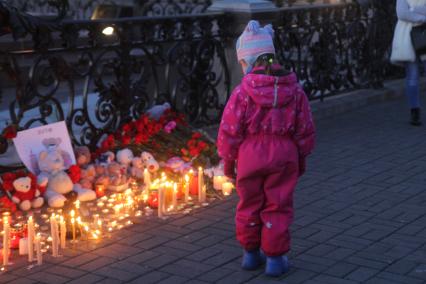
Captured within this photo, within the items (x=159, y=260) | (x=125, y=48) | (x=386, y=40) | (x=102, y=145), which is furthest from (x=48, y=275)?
(x=386, y=40)

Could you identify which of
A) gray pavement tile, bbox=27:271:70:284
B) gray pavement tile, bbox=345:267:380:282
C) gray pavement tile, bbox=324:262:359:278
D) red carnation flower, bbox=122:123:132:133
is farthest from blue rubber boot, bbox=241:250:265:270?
red carnation flower, bbox=122:123:132:133

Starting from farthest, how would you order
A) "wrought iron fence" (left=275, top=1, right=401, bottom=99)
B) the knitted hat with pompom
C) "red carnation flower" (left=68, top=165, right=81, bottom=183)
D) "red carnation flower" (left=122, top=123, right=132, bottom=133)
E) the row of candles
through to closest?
"wrought iron fence" (left=275, top=1, right=401, bottom=99)
"red carnation flower" (left=122, top=123, right=132, bottom=133)
"red carnation flower" (left=68, top=165, right=81, bottom=183)
the row of candles
the knitted hat with pompom

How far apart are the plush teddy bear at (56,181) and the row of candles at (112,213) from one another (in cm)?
15

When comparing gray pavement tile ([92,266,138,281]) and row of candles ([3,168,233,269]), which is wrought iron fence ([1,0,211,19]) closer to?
row of candles ([3,168,233,269])

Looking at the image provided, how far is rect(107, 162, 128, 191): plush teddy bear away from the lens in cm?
710

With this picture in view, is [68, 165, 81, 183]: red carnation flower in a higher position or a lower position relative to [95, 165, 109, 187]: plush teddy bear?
higher

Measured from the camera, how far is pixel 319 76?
36.4 ft

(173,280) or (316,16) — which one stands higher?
(316,16)

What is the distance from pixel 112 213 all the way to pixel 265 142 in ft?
6.46

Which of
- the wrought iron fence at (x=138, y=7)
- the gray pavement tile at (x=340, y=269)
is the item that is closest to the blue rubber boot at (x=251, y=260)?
the gray pavement tile at (x=340, y=269)

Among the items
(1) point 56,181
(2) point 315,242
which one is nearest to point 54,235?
(1) point 56,181

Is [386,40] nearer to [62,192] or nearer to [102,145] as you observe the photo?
[102,145]

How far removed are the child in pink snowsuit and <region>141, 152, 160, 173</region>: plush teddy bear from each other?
2234mm

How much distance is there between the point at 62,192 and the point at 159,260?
5.07 feet
